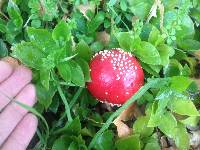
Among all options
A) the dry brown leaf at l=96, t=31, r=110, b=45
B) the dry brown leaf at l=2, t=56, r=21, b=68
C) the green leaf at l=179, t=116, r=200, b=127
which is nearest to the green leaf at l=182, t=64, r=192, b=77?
the green leaf at l=179, t=116, r=200, b=127

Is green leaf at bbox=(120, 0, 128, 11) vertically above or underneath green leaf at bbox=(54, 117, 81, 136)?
above

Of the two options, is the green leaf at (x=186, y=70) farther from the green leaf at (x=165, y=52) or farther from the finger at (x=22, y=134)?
the finger at (x=22, y=134)

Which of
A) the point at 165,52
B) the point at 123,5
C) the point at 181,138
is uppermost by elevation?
the point at 123,5

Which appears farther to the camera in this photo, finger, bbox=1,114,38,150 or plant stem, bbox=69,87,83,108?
plant stem, bbox=69,87,83,108

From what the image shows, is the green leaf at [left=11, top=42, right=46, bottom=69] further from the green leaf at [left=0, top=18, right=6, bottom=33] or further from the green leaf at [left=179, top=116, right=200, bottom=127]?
the green leaf at [left=179, top=116, right=200, bottom=127]

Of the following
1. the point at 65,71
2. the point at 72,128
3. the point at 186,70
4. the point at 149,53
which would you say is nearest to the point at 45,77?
the point at 65,71

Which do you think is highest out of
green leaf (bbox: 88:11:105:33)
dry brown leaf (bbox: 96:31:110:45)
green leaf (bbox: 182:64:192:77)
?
green leaf (bbox: 88:11:105:33)

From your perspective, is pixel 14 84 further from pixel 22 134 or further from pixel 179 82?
pixel 179 82

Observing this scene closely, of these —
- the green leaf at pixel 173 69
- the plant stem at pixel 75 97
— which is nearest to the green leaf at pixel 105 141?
the plant stem at pixel 75 97
